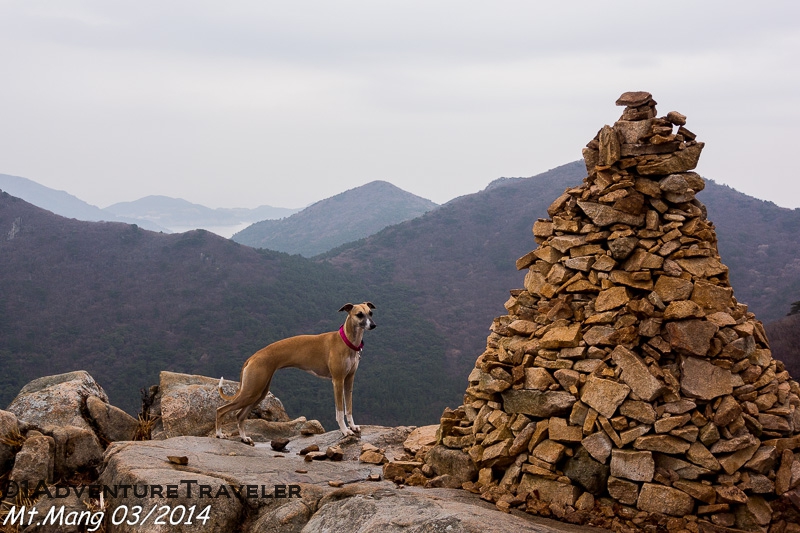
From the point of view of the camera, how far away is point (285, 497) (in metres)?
8.43

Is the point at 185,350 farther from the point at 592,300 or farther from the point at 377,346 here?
the point at 592,300

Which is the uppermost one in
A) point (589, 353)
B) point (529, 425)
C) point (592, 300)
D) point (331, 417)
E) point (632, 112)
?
point (632, 112)

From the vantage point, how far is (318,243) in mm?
108375

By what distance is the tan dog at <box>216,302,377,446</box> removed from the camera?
38.5 ft

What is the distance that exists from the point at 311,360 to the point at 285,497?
12.5 ft

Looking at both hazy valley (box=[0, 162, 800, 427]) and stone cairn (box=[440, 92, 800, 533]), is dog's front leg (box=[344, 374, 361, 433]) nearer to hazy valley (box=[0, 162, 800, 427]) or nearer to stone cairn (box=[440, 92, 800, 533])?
stone cairn (box=[440, 92, 800, 533])

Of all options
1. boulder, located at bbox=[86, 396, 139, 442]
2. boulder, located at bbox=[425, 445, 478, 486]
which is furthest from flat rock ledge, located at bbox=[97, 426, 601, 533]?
boulder, located at bbox=[86, 396, 139, 442]

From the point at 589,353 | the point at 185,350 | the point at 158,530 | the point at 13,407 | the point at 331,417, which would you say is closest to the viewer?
the point at 158,530

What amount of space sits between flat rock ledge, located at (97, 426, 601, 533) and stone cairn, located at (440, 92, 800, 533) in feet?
2.67

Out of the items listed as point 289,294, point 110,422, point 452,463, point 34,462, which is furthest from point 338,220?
point 452,463

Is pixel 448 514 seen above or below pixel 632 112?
below

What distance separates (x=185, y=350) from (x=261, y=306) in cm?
906

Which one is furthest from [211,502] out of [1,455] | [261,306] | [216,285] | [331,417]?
[216,285]

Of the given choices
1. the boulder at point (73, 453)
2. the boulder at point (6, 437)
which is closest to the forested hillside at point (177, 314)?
the boulder at point (73, 453)
